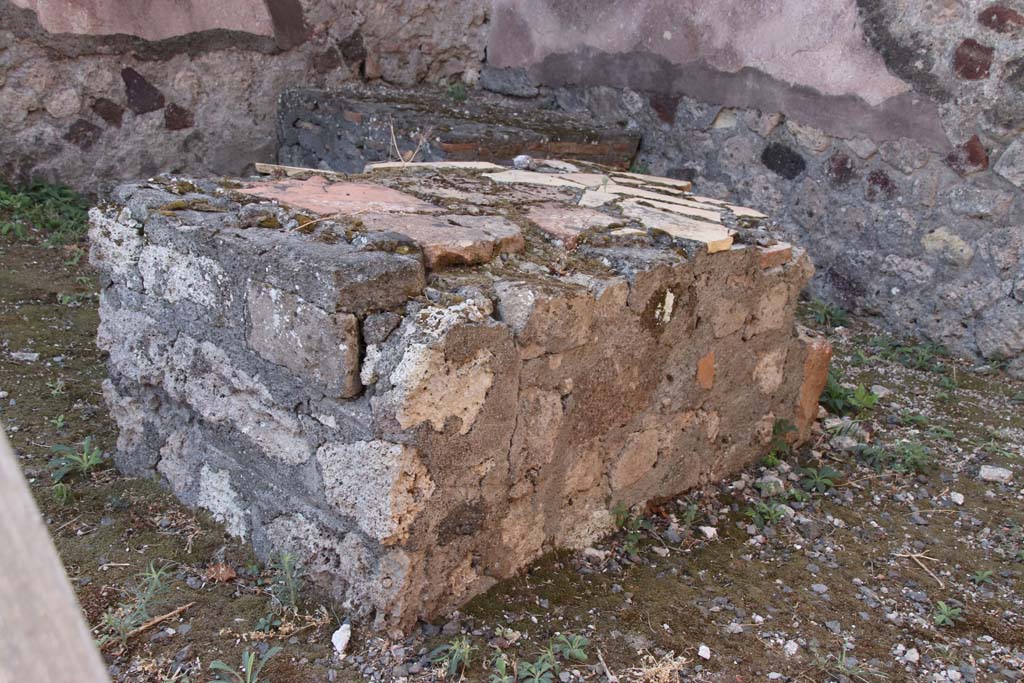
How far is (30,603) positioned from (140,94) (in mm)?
4743

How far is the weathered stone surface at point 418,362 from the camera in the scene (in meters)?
1.92

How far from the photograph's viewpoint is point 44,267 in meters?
3.96

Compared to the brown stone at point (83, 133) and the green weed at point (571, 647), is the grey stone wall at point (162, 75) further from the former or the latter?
the green weed at point (571, 647)

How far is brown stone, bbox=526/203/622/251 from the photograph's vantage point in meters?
2.49

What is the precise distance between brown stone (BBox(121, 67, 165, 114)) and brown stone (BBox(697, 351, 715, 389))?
3.61 meters

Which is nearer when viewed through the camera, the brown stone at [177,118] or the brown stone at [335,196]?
the brown stone at [335,196]

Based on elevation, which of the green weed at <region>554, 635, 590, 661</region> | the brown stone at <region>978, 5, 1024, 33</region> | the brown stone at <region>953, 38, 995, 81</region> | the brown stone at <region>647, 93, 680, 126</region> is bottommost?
the green weed at <region>554, 635, 590, 661</region>

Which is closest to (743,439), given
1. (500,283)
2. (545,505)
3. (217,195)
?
(545,505)

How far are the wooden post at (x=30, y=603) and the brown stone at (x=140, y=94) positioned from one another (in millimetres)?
4675

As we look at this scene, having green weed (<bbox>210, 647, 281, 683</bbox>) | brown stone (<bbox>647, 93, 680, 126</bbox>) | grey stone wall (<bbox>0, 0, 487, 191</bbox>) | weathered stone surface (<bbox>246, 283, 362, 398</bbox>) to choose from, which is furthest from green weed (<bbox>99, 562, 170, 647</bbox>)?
brown stone (<bbox>647, 93, 680, 126</bbox>)

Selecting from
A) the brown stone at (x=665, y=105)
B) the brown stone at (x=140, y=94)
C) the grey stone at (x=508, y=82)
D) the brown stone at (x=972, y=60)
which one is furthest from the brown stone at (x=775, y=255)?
the brown stone at (x=140, y=94)

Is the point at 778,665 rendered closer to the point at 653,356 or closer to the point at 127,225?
the point at 653,356

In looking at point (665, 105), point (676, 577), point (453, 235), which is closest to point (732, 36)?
point (665, 105)

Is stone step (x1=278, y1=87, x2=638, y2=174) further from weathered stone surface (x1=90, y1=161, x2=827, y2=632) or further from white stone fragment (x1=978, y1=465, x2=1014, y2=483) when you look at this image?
white stone fragment (x1=978, y1=465, x2=1014, y2=483)
